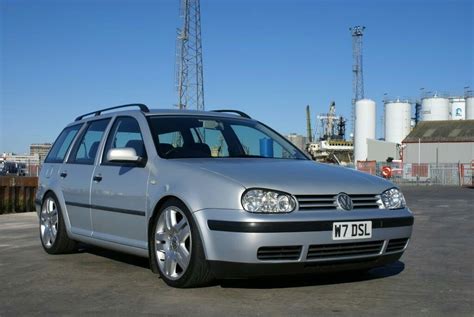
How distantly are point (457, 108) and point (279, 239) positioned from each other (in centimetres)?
8882

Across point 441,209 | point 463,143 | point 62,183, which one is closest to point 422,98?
point 463,143

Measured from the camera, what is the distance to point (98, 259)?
690 cm

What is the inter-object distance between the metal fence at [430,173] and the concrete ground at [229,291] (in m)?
37.4

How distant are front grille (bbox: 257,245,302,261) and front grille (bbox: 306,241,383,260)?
101 millimetres

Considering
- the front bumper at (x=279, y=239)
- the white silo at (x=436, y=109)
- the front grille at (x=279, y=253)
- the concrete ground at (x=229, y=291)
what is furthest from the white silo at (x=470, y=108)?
the front grille at (x=279, y=253)

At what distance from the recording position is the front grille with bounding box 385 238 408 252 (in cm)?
517

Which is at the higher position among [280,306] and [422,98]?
[422,98]

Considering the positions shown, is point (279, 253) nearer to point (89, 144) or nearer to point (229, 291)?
point (229, 291)

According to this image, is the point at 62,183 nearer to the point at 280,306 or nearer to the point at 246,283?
the point at 246,283

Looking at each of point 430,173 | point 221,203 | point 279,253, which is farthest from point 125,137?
point 430,173

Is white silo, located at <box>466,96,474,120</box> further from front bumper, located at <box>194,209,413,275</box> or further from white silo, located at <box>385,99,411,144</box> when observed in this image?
front bumper, located at <box>194,209,413,275</box>

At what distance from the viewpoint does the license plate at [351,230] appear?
4.72 m

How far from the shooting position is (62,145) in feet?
25.7

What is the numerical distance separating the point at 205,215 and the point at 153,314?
0.86 m
